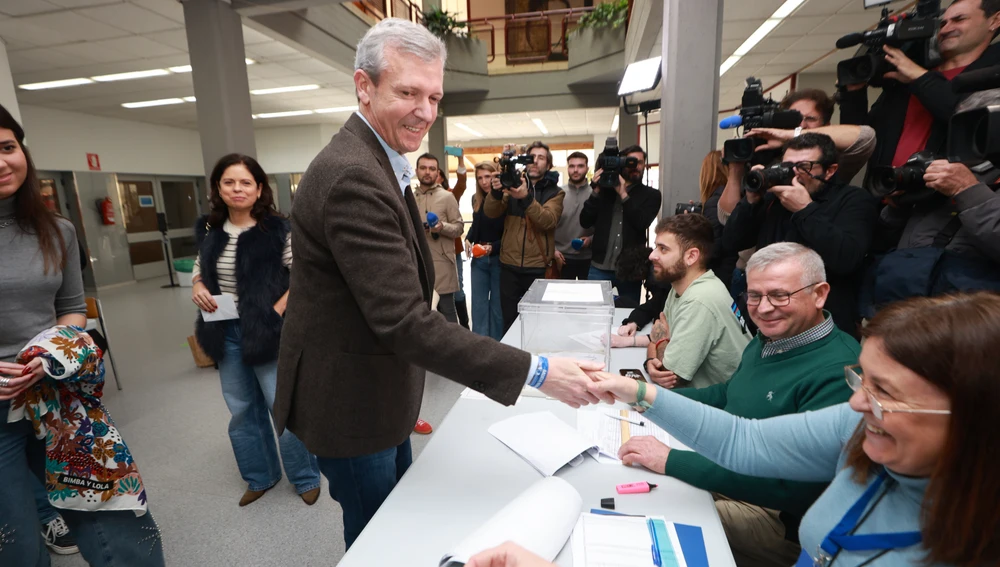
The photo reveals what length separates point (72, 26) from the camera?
4031 mm

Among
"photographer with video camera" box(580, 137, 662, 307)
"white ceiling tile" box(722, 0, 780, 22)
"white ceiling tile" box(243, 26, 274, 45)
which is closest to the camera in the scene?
"photographer with video camera" box(580, 137, 662, 307)

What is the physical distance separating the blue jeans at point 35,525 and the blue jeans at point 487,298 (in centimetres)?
256

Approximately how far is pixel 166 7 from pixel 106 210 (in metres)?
5.26

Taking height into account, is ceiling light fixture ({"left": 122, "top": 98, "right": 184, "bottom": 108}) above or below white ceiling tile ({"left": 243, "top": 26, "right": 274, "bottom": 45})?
below

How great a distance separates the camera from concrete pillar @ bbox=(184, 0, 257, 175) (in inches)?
149

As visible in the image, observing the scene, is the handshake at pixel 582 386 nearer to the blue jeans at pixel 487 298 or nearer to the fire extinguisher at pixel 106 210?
the blue jeans at pixel 487 298

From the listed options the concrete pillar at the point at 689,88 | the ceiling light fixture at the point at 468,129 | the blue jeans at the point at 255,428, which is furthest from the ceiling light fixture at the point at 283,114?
the blue jeans at the point at 255,428

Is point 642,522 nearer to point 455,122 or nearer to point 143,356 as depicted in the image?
point 143,356

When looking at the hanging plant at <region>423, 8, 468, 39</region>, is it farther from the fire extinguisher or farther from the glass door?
the fire extinguisher

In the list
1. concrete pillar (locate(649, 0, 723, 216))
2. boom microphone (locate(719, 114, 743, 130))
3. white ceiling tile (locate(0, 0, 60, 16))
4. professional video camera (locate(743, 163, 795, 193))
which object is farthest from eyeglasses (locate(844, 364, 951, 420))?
white ceiling tile (locate(0, 0, 60, 16))

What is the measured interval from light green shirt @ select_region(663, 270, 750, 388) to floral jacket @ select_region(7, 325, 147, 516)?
1667mm

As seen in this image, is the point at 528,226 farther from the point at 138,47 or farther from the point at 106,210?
the point at 106,210

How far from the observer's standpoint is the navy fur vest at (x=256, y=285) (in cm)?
192

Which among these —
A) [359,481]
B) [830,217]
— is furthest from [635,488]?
[830,217]
